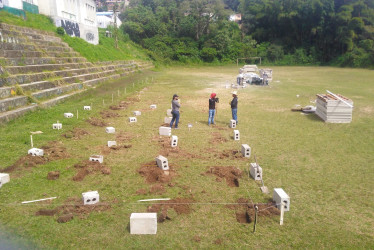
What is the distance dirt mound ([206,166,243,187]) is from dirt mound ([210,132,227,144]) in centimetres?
255

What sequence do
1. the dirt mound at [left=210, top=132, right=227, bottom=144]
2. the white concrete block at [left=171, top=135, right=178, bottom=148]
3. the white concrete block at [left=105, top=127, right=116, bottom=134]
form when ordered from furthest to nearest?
the white concrete block at [left=105, top=127, right=116, bottom=134]
the dirt mound at [left=210, top=132, right=227, bottom=144]
the white concrete block at [left=171, top=135, right=178, bottom=148]

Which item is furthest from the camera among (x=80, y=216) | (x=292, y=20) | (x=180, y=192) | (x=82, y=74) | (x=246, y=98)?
(x=292, y=20)

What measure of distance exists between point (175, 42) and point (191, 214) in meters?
57.8

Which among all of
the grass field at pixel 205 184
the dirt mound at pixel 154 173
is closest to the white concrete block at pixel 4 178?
the grass field at pixel 205 184

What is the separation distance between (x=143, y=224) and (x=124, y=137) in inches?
231

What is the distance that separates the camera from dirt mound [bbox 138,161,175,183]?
7.15 metres

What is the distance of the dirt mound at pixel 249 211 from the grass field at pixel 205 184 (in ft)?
0.39

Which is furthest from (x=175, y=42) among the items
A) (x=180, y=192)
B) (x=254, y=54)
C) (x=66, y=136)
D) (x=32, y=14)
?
(x=180, y=192)

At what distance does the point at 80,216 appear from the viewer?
5543mm

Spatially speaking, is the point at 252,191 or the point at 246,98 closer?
the point at 252,191

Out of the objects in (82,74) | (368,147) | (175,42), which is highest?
(175,42)

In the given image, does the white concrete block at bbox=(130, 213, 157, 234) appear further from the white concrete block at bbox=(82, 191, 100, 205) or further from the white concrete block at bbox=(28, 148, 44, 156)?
the white concrete block at bbox=(28, 148, 44, 156)

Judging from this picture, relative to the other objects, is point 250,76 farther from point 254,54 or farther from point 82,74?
point 254,54

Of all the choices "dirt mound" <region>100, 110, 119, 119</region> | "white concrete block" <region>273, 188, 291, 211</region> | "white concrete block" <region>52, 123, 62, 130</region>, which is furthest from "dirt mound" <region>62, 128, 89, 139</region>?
"white concrete block" <region>273, 188, 291, 211</region>
